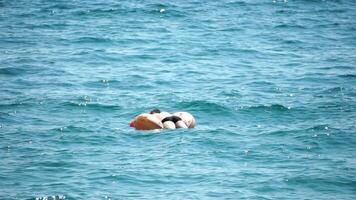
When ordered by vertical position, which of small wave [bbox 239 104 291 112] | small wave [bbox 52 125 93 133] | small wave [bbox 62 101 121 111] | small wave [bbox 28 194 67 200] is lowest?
small wave [bbox 239 104 291 112]

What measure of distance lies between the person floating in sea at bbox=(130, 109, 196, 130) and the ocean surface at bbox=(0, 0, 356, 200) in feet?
1.02

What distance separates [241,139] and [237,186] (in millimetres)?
3649

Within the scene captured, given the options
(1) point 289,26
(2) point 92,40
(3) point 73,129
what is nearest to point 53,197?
(3) point 73,129

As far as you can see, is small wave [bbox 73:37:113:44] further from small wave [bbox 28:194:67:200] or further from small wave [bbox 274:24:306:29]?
small wave [bbox 28:194:67:200]

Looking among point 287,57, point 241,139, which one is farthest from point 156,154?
point 287,57

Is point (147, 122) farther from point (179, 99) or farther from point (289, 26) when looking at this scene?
point (289, 26)

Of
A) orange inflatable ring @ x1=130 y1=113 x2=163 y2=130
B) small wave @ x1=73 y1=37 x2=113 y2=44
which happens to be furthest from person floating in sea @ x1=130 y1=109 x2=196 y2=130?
small wave @ x1=73 y1=37 x2=113 y2=44

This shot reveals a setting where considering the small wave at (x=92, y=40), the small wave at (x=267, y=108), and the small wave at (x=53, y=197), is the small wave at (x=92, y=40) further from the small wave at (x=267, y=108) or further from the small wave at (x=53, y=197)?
the small wave at (x=53, y=197)

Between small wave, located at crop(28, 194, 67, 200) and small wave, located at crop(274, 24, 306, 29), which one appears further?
small wave, located at crop(274, 24, 306, 29)

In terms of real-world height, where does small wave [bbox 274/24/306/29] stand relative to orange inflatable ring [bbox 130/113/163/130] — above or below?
below

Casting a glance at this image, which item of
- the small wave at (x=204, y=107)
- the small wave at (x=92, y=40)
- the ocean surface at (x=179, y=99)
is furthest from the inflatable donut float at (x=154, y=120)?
the small wave at (x=92, y=40)

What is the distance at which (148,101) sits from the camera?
24578mm

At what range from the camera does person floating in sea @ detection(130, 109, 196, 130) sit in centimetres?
2144

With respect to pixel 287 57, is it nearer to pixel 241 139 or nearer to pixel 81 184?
pixel 241 139
